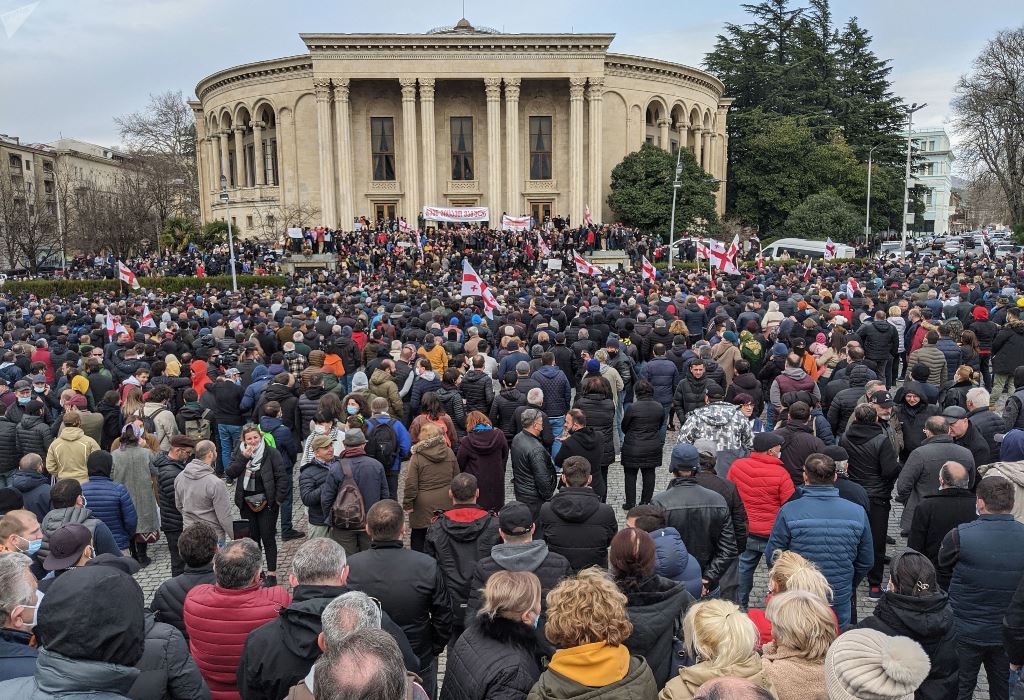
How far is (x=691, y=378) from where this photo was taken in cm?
1024

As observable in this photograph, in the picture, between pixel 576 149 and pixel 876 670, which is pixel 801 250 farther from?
pixel 876 670

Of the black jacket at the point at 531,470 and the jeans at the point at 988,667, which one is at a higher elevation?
the black jacket at the point at 531,470

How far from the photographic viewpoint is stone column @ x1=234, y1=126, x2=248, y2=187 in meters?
52.7

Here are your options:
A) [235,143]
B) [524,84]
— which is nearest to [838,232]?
[524,84]

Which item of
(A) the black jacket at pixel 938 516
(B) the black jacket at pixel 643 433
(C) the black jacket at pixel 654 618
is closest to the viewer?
(C) the black jacket at pixel 654 618

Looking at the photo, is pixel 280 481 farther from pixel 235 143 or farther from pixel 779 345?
pixel 235 143

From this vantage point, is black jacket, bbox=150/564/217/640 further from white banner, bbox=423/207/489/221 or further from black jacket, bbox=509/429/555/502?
white banner, bbox=423/207/489/221

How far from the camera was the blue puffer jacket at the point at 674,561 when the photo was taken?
4.91 metres

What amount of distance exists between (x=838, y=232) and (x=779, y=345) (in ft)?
138

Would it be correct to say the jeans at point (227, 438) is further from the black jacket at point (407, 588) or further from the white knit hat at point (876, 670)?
the white knit hat at point (876, 670)

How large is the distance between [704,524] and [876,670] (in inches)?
117

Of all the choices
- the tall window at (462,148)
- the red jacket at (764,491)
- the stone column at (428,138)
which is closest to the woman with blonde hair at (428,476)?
the red jacket at (764,491)

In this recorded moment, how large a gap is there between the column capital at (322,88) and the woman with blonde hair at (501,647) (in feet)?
150

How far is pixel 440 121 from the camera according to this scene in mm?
48469
